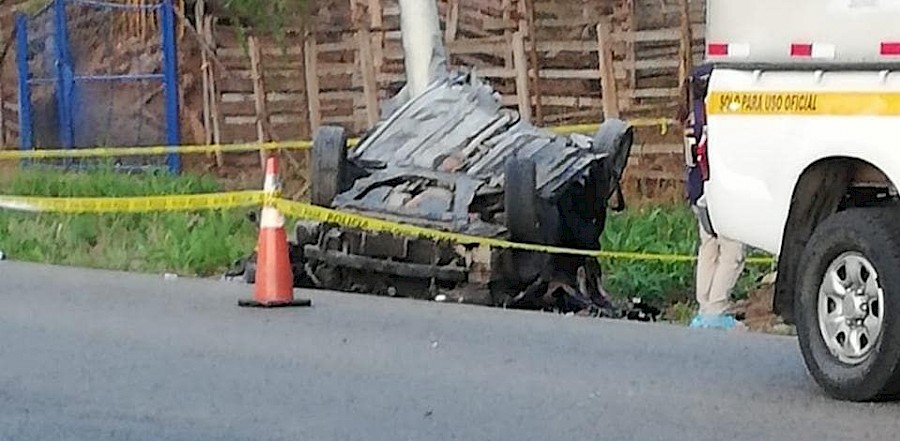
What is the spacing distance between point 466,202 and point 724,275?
5.95 ft

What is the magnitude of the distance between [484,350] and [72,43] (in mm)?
16112

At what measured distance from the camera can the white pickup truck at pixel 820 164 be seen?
7809 mm

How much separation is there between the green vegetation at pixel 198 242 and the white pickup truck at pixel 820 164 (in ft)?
17.3

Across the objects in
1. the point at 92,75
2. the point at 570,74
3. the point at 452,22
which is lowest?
the point at 92,75

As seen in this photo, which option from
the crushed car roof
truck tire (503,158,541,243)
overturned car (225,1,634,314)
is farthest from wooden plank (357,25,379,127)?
truck tire (503,158,541,243)

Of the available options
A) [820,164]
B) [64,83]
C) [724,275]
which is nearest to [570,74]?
[64,83]

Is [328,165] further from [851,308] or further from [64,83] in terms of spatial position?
[64,83]

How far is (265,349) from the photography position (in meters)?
10.0

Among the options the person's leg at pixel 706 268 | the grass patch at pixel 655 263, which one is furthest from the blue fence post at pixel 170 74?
the person's leg at pixel 706 268

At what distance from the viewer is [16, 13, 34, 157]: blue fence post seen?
963 inches

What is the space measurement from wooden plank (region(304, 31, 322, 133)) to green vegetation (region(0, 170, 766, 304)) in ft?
16.5

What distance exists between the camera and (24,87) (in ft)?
80.5

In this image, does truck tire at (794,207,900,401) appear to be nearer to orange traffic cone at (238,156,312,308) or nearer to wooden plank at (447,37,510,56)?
orange traffic cone at (238,156,312,308)

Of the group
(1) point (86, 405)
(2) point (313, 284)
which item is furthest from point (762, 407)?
(2) point (313, 284)
